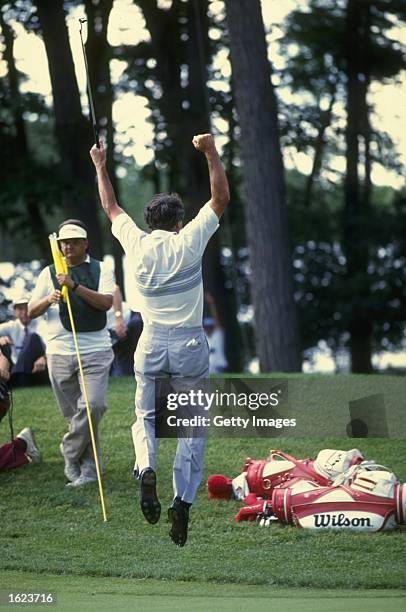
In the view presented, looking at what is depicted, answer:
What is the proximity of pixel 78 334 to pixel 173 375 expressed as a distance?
3132mm

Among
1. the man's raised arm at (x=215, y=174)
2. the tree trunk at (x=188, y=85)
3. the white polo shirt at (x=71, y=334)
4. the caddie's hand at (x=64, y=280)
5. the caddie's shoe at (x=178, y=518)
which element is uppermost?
the tree trunk at (x=188, y=85)

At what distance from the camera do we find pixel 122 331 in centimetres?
1240

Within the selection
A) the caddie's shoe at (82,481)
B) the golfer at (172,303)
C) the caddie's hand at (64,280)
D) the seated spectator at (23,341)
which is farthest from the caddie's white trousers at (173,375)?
the seated spectator at (23,341)

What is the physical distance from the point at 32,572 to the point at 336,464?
2.30 metres

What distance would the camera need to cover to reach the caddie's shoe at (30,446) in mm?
11492

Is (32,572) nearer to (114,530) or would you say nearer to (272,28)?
(114,530)

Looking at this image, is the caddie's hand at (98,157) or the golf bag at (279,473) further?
the golf bag at (279,473)

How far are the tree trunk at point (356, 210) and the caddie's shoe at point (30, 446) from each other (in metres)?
16.4

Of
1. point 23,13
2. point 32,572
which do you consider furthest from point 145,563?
point 23,13

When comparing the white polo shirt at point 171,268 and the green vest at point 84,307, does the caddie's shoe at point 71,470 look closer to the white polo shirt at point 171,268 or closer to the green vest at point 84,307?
the green vest at point 84,307

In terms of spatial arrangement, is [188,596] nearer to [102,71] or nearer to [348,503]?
[348,503]

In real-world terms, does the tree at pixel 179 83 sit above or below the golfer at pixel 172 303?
above

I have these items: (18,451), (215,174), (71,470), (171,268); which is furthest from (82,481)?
(215,174)

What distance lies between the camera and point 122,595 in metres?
7.73
